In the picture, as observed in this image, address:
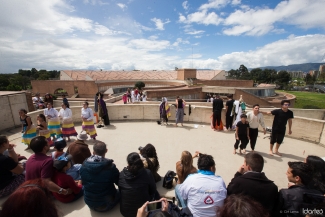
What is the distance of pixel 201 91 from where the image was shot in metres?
24.8

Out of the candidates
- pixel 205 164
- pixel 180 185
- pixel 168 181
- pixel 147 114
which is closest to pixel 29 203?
pixel 180 185

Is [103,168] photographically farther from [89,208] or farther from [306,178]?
[306,178]

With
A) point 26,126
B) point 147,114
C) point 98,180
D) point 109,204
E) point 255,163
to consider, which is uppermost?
point 255,163

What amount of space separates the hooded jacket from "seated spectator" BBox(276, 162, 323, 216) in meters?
2.28

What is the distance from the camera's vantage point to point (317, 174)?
2271 millimetres

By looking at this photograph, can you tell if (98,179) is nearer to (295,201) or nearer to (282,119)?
(295,201)

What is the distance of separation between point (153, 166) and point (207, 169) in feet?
4.08

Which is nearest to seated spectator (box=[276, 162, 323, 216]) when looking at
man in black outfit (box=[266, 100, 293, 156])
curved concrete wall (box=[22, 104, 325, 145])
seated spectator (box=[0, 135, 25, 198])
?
man in black outfit (box=[266, 100, 293, 156])

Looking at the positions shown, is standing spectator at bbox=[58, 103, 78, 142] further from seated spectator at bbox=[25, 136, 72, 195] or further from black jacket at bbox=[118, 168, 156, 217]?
black jacket at bbox=[118, 168, 156, 217]

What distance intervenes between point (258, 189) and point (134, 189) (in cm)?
164

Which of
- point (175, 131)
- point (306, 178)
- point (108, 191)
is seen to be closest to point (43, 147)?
point (108, 191)

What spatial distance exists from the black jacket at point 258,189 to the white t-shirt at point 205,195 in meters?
0.20

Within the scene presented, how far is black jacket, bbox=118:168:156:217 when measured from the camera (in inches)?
91.4

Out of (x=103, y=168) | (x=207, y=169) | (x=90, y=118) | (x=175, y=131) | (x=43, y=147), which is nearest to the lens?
(x=207, y=169)
